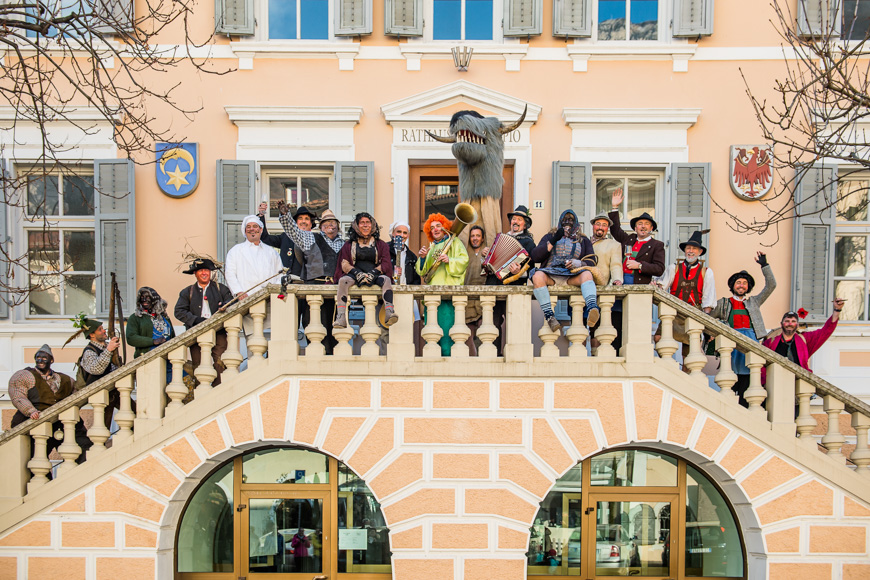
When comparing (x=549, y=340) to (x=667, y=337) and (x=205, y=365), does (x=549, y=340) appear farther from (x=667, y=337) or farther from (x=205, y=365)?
(x=205, y=365)

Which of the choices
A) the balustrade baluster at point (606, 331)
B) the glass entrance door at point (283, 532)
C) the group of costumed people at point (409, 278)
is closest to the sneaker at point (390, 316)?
the group of costumed people at point (409, 278)

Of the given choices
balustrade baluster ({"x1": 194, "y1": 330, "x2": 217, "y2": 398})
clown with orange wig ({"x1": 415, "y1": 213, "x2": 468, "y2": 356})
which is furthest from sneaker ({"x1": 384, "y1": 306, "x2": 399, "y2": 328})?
balustrade baluster ({"x1": 194, "y1": 330, "x2": 217, "y2": 398})

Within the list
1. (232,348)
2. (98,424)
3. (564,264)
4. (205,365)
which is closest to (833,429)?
(564,264)

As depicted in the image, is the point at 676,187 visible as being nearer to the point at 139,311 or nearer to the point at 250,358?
the point at 250,358

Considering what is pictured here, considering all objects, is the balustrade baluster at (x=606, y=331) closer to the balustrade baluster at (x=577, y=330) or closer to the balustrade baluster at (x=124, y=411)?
the balustrade baluster at (x=577, y=330)

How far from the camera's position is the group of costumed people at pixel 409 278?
664cm

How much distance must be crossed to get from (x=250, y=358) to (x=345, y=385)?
0.90 metres

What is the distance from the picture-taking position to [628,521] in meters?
7.52

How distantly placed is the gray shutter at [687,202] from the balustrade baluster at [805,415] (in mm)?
2972

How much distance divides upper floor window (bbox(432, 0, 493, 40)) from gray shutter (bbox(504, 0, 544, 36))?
0.41 metres

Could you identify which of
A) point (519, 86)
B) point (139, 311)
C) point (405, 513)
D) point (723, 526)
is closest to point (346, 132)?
point (519, 86)

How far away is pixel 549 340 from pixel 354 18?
5.19 meters

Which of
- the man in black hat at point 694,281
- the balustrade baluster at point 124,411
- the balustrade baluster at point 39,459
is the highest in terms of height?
the man in black hat at point 694,281

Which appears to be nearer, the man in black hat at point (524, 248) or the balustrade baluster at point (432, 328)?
the balustrade baluster at point (432, 328)
